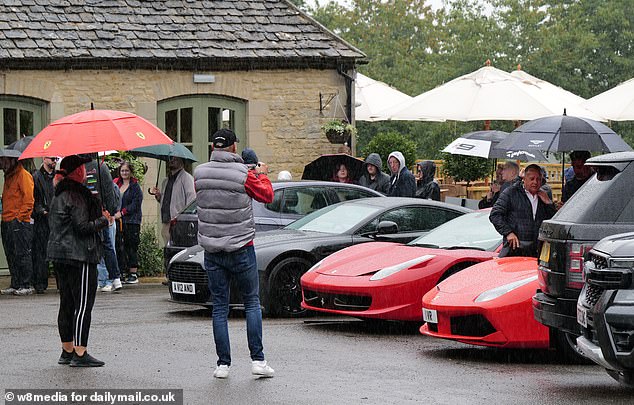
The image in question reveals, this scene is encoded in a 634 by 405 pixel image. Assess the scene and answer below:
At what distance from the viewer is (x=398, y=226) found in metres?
14.6

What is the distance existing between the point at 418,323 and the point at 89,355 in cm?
398

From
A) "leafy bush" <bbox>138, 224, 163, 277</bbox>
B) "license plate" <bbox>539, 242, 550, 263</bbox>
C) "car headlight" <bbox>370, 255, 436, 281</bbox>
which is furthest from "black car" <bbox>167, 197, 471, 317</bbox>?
"leafy bush" <bbox>138, 224, 163, 277</bbox>

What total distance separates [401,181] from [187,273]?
5.80 metres

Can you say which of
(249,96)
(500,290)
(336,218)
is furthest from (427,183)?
(500,290)

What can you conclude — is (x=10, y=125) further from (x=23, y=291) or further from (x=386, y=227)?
(x=386, y=227)

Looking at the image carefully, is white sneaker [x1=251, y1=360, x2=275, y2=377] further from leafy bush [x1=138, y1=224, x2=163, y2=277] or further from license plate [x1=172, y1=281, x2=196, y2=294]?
leafy bush [x1=138, y1=224, x2=163, y2=277]

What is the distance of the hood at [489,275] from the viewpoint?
10672mm

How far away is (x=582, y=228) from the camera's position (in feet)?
29.3

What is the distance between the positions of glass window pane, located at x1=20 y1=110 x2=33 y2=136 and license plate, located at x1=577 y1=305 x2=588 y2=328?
1386 centimetres

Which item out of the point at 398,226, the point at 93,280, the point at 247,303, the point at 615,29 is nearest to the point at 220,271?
the point at 247,303

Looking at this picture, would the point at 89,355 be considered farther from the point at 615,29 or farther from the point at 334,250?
the point at 615,29

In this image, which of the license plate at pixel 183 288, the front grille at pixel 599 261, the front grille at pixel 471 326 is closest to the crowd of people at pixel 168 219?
the license plate at pixel 183 288

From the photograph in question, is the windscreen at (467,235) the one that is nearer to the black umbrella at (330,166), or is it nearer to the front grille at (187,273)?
the front grille at (187,273)

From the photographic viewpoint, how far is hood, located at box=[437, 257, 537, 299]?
1067 centimetres
